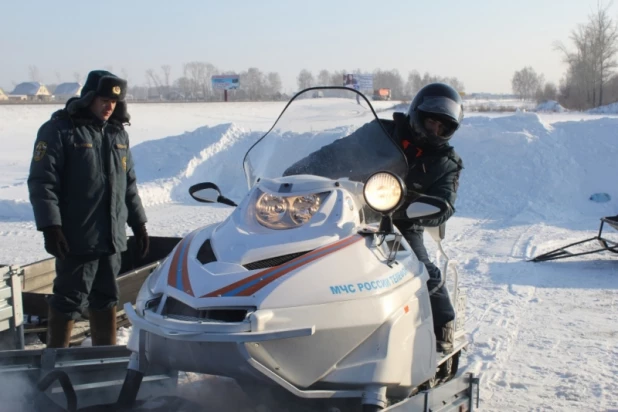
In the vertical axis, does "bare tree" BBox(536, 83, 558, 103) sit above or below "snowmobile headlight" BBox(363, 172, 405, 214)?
above

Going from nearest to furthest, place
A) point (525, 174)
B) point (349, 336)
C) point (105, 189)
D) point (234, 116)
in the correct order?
point (349, 336) → point (105, 189) → point (525, 174) → point (234, 116)

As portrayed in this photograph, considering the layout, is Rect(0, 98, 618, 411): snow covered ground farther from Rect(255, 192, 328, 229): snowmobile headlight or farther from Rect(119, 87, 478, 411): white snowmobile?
Rect(255, 192, 328, 229): snowmobile headlight

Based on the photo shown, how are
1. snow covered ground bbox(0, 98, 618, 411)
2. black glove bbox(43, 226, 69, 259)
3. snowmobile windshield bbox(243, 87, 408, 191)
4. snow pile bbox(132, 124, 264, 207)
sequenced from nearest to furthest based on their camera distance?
snowmobile windshield bbox(243, 87, 408, 191)
black glove bbox(43, 226, 69, 259)
snow covered ground bbox(0, 98, 618, 411)
snow pile bbox(132, 124, 264, 207)

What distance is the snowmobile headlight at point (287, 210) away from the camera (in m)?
3.06

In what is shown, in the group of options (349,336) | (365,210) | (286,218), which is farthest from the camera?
(365,210)

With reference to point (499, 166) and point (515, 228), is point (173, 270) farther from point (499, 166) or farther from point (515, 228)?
point (499, 166)

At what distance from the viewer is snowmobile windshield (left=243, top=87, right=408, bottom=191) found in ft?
11.8

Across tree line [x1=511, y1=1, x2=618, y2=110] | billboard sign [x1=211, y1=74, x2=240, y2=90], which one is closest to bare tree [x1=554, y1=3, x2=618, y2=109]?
tree line [x1=511, y1=1, x2=618, y2=110]

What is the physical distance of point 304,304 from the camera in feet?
8.77

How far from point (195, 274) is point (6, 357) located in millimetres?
1310

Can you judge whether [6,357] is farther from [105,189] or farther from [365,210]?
[365,210]

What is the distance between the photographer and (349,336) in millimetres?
2738

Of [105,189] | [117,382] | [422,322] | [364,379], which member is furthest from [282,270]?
[105,189]

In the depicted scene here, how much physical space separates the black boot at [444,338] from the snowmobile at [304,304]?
237mm
